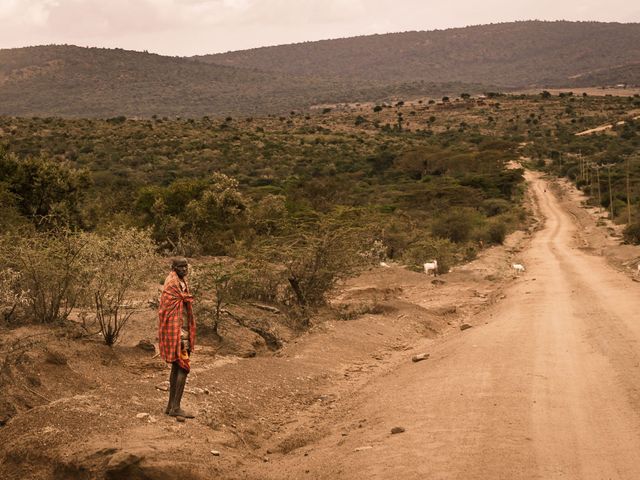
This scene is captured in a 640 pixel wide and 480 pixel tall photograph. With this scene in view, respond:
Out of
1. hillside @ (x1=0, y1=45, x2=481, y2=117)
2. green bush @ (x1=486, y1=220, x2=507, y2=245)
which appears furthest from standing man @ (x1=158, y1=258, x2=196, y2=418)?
hillside @ (x1=0, y1=45, x2=481, y2=117)

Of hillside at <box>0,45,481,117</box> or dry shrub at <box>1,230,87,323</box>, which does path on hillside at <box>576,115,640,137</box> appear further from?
dry shrub at <box>1,230,87,323</box>

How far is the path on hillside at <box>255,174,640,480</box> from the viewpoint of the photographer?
6.75m

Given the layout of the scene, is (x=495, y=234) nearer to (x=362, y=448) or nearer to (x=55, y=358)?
(x=55, y=358)

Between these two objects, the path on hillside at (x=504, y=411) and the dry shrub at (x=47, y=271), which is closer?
the path on hillside at (x=504, y=411)

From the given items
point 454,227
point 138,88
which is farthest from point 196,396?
point 138,88

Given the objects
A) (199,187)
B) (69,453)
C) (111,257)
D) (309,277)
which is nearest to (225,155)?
(199,187)

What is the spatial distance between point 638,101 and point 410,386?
110 m

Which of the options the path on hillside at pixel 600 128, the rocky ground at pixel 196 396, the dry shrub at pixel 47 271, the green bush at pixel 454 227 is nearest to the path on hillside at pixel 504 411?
the rocky ground at pixel 196 396

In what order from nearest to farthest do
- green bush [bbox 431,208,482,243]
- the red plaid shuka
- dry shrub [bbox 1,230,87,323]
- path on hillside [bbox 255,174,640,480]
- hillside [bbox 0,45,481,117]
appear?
path on hillside [bbox 255,174,640,480], the red plaid shuka, dry shrub [bbox 1,230,87,323], green bush [bbox 431,208,482,243], hillside [bbox 0,45,481,117]

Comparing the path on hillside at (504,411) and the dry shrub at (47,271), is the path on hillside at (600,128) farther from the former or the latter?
the dry shrub at (47,271)

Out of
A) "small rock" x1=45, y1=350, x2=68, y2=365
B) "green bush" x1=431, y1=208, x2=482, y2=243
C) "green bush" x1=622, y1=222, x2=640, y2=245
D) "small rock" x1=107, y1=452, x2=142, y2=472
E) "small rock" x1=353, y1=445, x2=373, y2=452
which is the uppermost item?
"small rock" x1=45, y1=350, x2=68, y2=365

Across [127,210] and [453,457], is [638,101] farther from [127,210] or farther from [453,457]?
[453,457]

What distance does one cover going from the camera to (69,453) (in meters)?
6.83

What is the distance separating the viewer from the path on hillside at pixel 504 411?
6.75 metres
